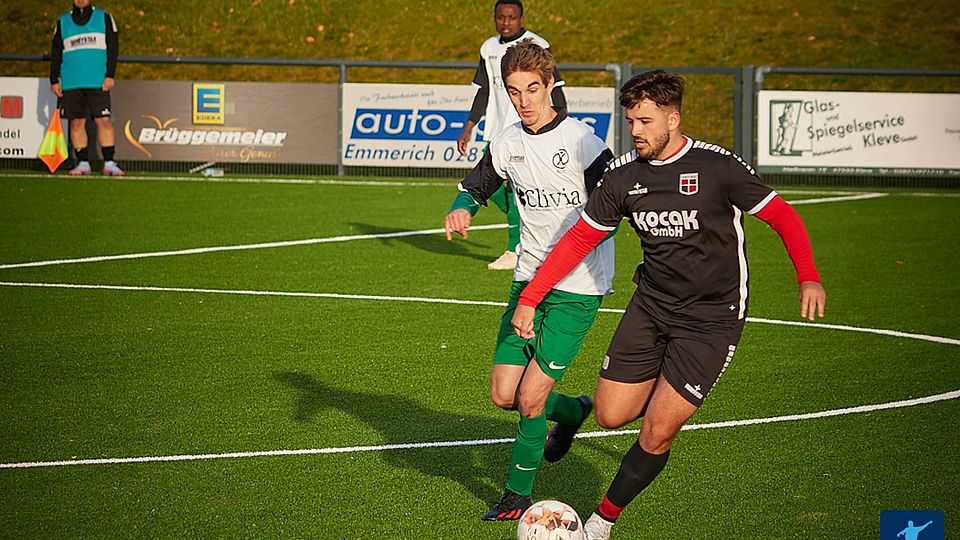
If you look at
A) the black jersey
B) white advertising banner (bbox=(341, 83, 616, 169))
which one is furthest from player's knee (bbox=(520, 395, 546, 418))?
white advertising banner (bbox=(341, 83, 616, 169))

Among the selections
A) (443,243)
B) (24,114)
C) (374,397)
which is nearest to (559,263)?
(374,397)

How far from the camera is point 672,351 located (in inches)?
222

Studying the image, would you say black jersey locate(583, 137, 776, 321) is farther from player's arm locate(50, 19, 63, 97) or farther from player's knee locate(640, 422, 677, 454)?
player's arm locate(50, 19, 63, 97)

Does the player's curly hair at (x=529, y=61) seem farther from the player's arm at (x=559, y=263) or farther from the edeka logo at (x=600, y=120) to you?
the edeka logo at (x=600, y=120)

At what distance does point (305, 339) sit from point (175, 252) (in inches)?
180

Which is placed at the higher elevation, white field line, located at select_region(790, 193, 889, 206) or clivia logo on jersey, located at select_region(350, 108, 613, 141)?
clivia logo on jersey, located at select_region(350, 108, 613, 141)

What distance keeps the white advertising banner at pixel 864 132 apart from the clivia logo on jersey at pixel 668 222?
15.2 metres

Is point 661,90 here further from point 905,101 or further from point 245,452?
point 905,101

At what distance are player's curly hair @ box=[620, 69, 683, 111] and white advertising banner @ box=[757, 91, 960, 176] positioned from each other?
15172 mm

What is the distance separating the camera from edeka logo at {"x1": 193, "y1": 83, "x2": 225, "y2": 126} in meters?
21.3

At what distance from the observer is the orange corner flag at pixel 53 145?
21.1 m

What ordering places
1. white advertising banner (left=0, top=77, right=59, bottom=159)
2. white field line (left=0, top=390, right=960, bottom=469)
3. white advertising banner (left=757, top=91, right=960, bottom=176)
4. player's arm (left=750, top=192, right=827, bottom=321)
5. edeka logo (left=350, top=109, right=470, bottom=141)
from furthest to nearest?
white advertising banner (left=0, top=77, right=59, bottom=159) < edeka logo (left=350, top=109, right=470, bottom=141) < white advertising banner (left=757, top=91, right=960, bottom=176) < white field line (left=0, top=390, right=960, bottom=469) < player's arm (left=750, top=192, right=827, bottom=321)

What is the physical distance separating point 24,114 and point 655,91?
17.8 m

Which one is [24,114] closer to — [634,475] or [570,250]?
[570,250]
